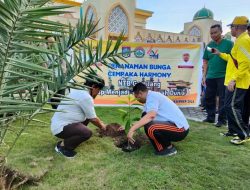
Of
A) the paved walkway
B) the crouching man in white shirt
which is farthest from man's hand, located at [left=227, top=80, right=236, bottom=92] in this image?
the paved walkway

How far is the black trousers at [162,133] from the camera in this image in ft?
11.6

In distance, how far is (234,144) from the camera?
166 inches

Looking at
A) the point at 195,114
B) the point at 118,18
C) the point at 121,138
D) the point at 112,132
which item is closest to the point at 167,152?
the point at 121,138

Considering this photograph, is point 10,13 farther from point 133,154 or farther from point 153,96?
point 133,154

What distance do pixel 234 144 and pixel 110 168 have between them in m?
1.90

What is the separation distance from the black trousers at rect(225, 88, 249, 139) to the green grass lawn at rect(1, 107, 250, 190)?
222 millimetres

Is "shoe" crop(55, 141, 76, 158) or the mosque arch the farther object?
the mosque arch

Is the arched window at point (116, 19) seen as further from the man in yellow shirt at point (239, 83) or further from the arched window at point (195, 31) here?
the man in yellow shirt at point (239, 83)

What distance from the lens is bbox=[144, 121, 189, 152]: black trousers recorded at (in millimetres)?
3527

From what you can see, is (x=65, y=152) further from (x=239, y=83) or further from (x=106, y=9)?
(x=106, y=9)

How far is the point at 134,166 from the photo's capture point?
339 centimetres

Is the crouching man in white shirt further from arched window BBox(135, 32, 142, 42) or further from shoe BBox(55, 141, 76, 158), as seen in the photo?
arched window BBox(135, 32, 142, 42)

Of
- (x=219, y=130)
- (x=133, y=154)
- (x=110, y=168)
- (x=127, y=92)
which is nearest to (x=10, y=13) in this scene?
(x=110, y=168)

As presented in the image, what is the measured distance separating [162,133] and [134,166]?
0.51m
